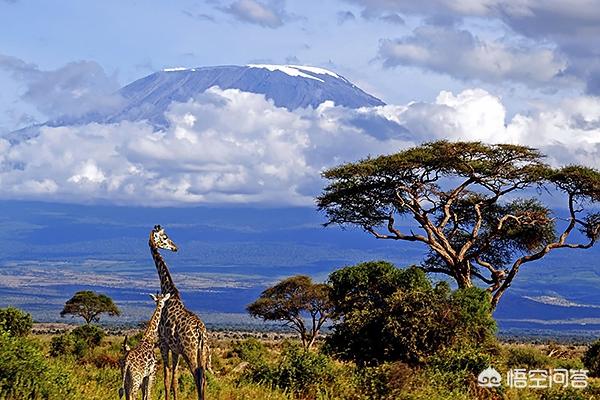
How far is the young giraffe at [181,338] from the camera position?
13859 millimetres

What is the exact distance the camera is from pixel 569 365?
31.2 meters

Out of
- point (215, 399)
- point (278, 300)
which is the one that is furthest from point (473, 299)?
point (278, 300)

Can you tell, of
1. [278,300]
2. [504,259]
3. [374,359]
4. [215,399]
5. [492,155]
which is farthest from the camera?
[278,300]

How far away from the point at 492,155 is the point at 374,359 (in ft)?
37.5

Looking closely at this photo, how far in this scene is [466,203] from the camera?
3562cm

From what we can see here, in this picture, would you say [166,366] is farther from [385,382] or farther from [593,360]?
[593,360]

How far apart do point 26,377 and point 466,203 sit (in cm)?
2396

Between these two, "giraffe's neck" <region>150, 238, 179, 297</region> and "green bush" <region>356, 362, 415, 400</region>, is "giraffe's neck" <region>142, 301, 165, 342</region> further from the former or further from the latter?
"green bush" <region>356, 362, 415, 400</region>

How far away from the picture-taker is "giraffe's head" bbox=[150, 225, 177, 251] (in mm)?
14922

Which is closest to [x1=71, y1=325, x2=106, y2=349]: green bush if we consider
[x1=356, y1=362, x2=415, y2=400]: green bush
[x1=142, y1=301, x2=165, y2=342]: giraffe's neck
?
[x1=356, y1=362, x2=415, y2=400]: green bush

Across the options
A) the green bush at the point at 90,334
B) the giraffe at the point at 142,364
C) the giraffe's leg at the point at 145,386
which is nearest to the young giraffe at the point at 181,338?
the giraffe at the point at 142,364

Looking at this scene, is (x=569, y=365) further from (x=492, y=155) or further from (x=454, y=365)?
(x=454, y=365)

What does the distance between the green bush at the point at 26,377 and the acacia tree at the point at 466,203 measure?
1915 centimetres

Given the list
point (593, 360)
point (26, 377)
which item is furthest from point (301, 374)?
point (593, 360)
